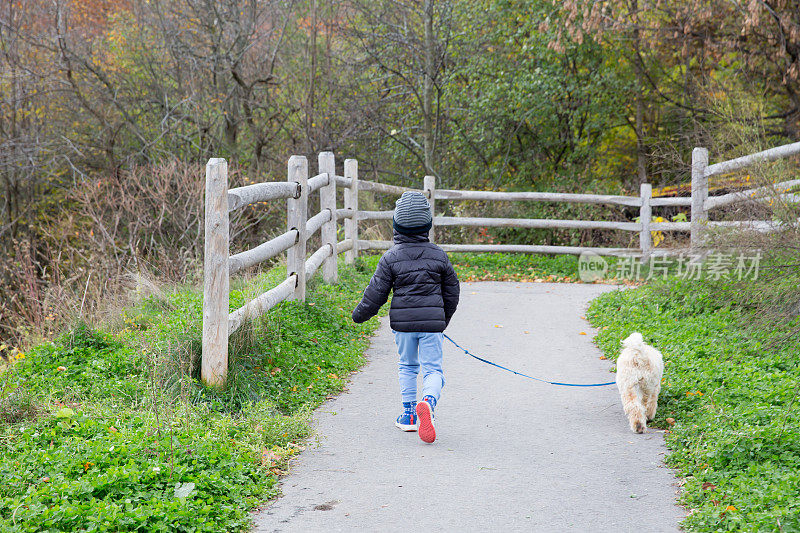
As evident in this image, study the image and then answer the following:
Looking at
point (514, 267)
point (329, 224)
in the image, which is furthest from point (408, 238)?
point (514, 267)

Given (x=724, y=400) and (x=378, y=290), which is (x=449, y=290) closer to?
(x=378, y=290)

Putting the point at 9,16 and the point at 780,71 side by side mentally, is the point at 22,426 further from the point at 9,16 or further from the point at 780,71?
the point at 9,16

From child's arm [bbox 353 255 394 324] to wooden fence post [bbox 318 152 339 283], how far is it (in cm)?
429

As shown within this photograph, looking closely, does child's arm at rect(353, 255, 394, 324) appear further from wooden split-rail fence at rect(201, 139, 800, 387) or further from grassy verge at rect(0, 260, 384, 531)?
wooden split-rail fence at rect(201, 139, 800, 387)

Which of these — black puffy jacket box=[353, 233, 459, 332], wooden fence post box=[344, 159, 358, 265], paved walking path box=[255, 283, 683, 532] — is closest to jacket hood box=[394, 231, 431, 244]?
black puffy jacket box=[353, 233, 459, 332]

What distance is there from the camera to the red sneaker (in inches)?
199

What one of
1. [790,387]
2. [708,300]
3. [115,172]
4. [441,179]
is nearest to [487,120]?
[441,179]

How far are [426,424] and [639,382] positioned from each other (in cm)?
154

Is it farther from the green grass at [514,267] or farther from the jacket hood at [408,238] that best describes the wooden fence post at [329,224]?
the jacket hood at [408,238]

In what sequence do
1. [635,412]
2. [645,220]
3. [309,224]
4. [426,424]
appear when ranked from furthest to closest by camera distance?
1. [645,220]
2. [309,224]
3. [635,412]
4. [426,424]

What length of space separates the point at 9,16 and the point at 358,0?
7.90m

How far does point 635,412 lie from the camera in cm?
538

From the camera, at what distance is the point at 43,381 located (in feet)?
18.9

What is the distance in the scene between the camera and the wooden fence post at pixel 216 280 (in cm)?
556
